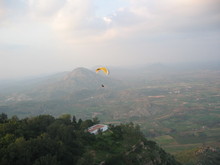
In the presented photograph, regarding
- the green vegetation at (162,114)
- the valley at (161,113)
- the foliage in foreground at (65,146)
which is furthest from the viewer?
the valley at (161,113)

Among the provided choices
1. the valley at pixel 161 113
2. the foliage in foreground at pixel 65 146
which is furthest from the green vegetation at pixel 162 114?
the foliage in foreground at pixel 65 146

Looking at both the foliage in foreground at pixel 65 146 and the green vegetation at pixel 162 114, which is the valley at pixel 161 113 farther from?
the foliage in foreground at pixel 65 146

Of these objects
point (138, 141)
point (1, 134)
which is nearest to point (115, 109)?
point (138, 141)

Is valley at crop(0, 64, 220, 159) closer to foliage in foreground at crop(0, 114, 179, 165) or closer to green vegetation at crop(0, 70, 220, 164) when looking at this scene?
green vegetation at crop(0, 70, 220, 164)

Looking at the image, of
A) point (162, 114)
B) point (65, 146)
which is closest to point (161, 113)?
point (162, 114)

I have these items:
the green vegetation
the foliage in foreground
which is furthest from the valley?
the foliage in foreground

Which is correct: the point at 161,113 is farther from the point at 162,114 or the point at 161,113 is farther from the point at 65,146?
the point at 65,146

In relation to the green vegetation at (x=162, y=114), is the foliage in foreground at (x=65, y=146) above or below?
above

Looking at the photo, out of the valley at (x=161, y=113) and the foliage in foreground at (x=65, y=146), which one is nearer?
the foliage in foreground at (x=65, y=146)

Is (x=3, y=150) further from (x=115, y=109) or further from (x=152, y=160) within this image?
(x=115, y=109)
